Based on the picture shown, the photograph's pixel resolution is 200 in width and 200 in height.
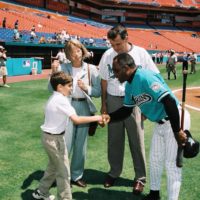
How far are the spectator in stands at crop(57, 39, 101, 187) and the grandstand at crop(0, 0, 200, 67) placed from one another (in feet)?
90.7

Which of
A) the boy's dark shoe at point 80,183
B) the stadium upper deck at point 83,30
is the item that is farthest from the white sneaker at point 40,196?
the stadium upper deck at point 83,30

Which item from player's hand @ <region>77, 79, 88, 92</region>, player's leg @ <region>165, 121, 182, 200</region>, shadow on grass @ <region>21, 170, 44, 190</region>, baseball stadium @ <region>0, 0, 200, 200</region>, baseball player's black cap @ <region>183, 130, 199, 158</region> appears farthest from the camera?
shadow on grass @ <region>21, 170, 44, 190</region>

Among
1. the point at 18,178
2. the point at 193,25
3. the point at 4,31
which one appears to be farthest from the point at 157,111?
the point at 193,25

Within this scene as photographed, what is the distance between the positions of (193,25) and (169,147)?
7645cm

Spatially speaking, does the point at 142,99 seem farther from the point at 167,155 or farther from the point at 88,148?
the point at 88,148

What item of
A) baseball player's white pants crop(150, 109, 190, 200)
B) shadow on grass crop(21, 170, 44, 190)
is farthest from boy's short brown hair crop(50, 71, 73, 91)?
shadow on grass crop(21, 170, 44, 190)

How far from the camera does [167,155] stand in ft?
12.4

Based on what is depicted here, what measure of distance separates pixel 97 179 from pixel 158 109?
75.4 inches

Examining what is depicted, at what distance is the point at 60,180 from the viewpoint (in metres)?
3.92

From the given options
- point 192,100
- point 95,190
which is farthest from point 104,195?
point 192,100

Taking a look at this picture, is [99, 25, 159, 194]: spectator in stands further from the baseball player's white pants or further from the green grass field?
the baseball player's white pants

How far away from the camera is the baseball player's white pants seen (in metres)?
3.71

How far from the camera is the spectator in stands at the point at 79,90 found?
441cm

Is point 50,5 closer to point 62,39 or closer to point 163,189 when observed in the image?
point 62,39
